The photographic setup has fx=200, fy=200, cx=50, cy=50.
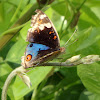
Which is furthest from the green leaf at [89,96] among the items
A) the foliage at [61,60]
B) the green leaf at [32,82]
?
the green leaf at [32,82]

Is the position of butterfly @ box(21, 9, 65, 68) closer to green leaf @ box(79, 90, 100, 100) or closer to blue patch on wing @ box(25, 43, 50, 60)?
blue patch on wing @ box(25, 43, 50, 60)

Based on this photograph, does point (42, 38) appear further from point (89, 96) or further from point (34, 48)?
point (89, 96)

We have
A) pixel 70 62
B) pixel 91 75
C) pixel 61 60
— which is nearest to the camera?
pixel 70 62

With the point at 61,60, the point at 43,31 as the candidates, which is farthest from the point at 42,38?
the point at 61,60

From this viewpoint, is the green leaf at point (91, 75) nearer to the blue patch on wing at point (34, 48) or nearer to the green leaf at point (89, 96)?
the green leaf at point (89, 96)

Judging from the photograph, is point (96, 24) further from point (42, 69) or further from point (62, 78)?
point (42, 69)

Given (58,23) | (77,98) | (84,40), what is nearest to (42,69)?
(84,40)
